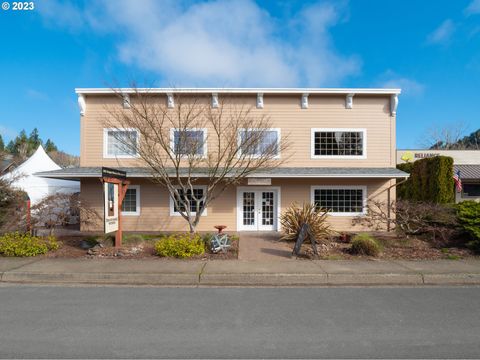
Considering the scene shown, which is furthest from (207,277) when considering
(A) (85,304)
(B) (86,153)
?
(B) (86,153)

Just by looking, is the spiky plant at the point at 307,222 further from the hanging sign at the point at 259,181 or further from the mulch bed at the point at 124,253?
the mulch bed at the point at 124,253

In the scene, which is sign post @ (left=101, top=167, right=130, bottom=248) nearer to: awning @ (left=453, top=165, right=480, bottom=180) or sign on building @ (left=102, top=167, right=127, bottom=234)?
sign on building @ (left=102, top=167, right=127, bottom=234)

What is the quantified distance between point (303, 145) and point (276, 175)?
8.20 ft

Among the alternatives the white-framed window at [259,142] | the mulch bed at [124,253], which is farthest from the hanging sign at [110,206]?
the white-framed window at [259,142]

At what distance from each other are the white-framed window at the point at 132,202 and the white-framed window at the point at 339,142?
852cm

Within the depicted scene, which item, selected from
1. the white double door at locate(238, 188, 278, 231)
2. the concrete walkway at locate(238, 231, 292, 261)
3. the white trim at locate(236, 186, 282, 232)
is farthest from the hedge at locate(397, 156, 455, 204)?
the concrete walkway at locate(238, 231, 292, 261)

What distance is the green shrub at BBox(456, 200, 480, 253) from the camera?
9305 mm

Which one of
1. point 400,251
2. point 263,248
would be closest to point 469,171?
point 400,251

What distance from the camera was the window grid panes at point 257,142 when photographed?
36.7ft

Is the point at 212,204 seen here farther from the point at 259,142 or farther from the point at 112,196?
the point at 112,196

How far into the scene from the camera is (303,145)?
13859mm

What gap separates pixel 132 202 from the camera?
14.1 m

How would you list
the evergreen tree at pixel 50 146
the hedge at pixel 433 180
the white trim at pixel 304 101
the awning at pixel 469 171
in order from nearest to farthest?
1. the hedge at pixel 433 180
2. the white trim at pixel 304 101
3. the awning at pixel 469 171
4. the evergreen tree at pixel 50 146

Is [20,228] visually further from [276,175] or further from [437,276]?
[437,276]
